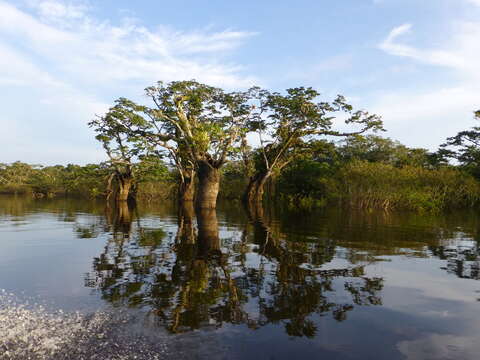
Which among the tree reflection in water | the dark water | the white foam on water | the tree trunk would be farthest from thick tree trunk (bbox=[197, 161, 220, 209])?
the white foam on water

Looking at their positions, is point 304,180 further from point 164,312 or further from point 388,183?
point 164,312

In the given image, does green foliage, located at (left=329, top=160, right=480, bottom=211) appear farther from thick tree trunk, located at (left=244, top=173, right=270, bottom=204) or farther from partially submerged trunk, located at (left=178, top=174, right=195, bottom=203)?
partially submerged trunk, located at (left=178, top=174, right=195, bottom=203)

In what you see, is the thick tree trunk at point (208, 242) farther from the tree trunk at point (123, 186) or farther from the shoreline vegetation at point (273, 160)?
the tree trunk at point (123, 186)

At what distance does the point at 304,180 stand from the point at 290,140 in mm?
5625

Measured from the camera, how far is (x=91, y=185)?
2201 inches

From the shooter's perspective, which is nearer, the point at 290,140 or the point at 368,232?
the point at 368,232

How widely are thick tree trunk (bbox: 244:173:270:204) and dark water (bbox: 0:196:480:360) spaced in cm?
2775

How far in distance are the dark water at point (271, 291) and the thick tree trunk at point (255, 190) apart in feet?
91.1

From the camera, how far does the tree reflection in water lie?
5031 millimetres

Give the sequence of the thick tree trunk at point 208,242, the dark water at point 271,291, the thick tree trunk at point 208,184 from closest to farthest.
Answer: the dark water at point 271,291 → the thick tree trunk at point 208,242 → the thick tree trunk at point 208,184

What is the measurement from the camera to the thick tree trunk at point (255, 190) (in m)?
39.8

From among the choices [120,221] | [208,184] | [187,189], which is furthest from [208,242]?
[187,189]

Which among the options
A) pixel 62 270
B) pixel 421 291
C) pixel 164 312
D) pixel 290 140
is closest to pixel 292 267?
pixel 421 291

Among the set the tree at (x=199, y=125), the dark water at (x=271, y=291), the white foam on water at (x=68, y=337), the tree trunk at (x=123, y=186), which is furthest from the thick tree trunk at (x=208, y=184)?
the white foam on water at (x=68, y=337)
